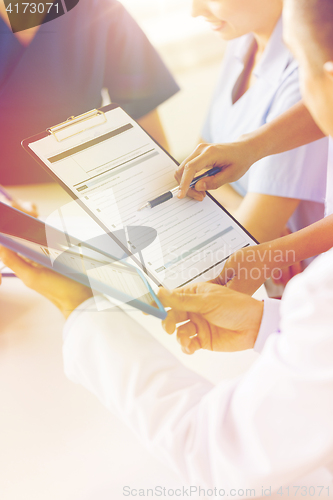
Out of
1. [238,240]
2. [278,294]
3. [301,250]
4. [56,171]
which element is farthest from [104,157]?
[278,294]

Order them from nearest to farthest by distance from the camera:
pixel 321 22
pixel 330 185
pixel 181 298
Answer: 1. pixel 321 22
2. pixel 181 298
3. pixel 330 185

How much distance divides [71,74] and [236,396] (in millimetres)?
713

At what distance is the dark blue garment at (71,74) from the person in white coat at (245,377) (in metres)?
0.38

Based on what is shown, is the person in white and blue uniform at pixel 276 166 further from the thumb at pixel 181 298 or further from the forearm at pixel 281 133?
the thumb at pixel 181 298

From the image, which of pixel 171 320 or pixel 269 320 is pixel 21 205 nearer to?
pixel 171 320

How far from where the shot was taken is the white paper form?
45cm

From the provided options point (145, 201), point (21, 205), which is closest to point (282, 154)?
point (145, 201)

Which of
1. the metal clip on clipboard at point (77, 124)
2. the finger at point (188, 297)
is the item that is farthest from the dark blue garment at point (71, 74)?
the finger at point (188, 297)

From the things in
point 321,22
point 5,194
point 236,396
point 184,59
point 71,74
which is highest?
point 184,59

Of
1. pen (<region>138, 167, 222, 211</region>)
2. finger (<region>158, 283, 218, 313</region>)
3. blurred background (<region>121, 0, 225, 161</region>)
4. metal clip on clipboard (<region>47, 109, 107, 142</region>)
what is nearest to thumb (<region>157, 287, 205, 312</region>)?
finger (<region>158, 283, 218, 313</region>)

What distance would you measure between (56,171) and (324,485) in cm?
50

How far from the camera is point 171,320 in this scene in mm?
468

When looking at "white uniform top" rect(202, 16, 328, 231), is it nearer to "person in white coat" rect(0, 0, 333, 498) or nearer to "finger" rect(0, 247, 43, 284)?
"person in white coat" rect(0, 0, 333, 498)

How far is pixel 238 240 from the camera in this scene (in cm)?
49
